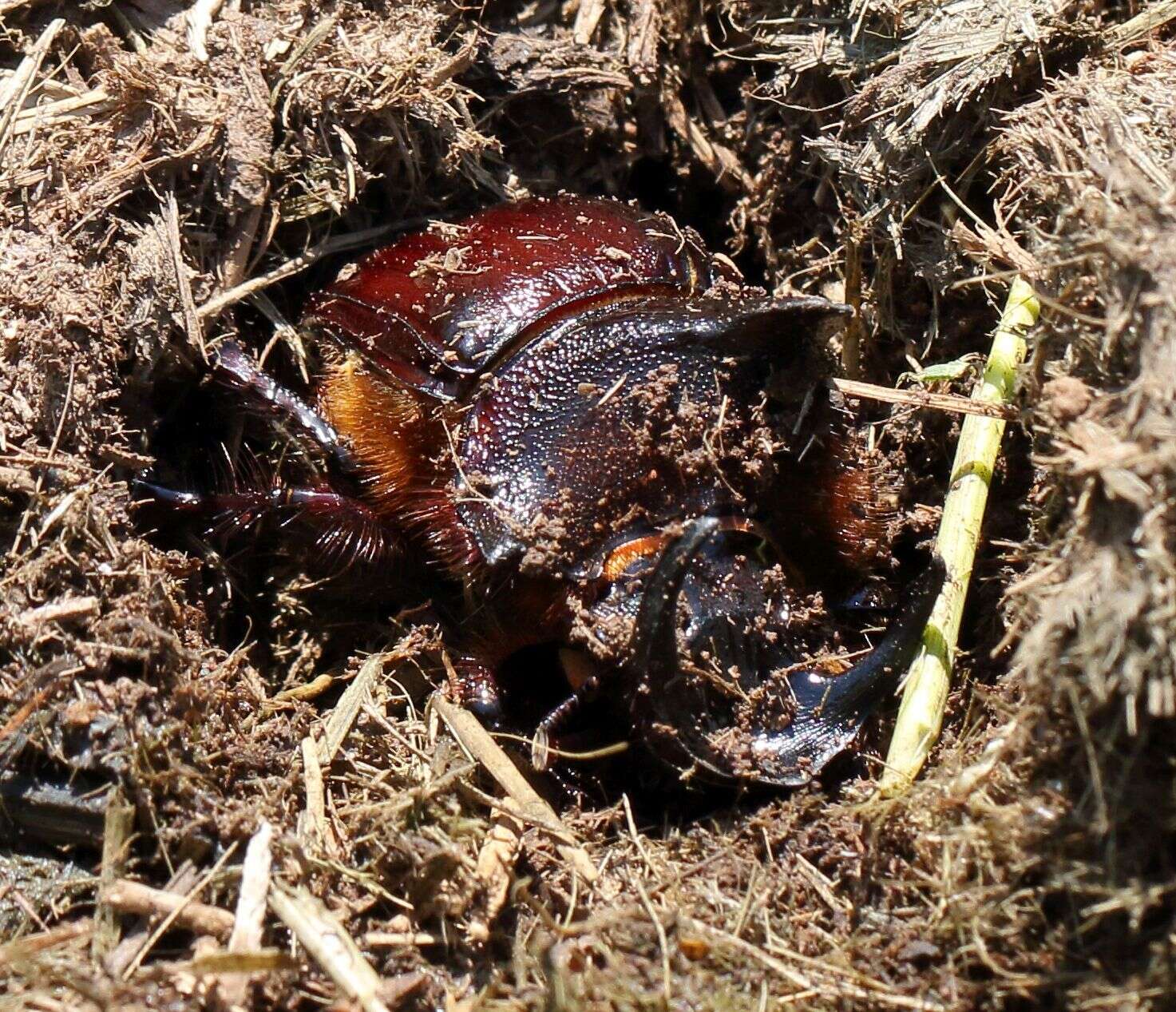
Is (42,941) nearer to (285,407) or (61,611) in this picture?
(61,611)

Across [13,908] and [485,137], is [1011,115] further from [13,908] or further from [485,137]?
[13,908]

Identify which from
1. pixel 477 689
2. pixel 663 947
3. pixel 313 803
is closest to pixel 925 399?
pixel 477 689

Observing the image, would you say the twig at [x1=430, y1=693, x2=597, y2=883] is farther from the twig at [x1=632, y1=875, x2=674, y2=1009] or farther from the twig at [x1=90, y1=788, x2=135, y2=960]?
the twig at [x1=90, y1=788, x2=135, y2=960]

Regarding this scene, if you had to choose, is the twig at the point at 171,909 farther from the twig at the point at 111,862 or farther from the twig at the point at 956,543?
the twig at the point at 956,543

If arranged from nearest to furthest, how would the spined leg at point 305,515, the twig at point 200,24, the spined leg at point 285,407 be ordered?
the spined leg at point 305,515
the spined leg at point 285,407
the twig at point 200,24

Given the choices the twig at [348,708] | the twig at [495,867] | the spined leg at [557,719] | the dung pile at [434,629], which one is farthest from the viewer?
the twig at [348,708]

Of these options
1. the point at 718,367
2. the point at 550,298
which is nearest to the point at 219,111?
the point at 550,298

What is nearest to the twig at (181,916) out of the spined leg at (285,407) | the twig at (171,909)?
the twig at (171,909)
